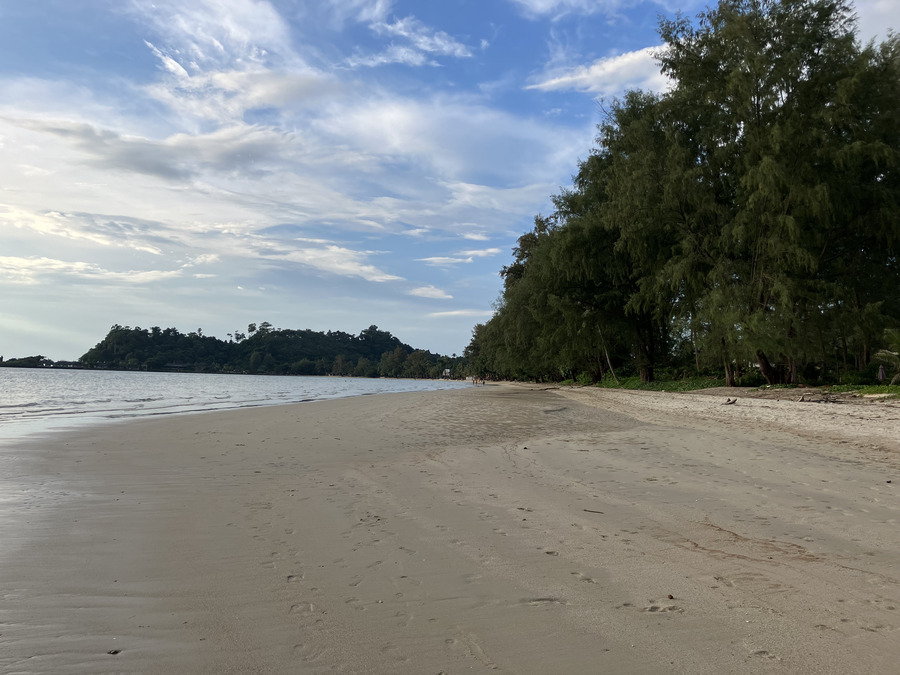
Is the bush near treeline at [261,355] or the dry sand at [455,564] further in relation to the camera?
the bush near treeline at [261,355]

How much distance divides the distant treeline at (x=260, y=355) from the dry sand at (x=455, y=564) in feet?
427

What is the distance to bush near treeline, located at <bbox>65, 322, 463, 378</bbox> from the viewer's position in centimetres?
12418

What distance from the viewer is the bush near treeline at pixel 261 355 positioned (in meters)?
124

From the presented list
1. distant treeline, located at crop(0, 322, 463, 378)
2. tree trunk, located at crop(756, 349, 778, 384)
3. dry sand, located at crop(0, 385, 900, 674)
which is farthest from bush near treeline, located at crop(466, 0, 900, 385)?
distant treeline, located at crop(0, 322, 463, 378)

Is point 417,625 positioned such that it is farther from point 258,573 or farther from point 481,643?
point 258,573

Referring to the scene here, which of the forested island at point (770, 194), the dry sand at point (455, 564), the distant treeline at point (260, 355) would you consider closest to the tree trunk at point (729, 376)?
the forested island at point (770, 194)

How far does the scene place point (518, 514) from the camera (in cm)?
545

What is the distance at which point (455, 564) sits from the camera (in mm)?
4016

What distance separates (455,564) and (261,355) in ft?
514

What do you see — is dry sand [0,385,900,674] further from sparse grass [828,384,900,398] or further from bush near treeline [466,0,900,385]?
bush near treeline [466,0,900,385]

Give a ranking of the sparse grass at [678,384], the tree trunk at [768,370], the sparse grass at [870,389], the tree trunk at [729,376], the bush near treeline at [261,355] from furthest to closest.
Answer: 1. the bush near treeline at [261,355]
2. the sparse grass at [678,384]
3. the tree trunk at [729,376]
4. the tree trunk at [768,370]
5. the sparse grass at [870,389]

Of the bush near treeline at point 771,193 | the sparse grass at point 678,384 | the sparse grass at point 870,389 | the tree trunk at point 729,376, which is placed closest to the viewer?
the sparse grass at point 870,389

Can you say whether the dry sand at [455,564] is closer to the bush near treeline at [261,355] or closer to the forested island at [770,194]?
the forested island at [770,194]

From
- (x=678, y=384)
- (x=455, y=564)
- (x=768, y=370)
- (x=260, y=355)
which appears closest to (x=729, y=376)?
(x=768, y=370)
